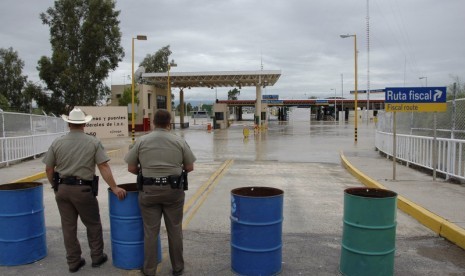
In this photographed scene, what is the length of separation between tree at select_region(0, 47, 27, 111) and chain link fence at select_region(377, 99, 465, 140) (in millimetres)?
44924

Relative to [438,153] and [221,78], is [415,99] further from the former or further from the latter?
[221,78]

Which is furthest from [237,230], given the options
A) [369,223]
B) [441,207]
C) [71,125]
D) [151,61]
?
[151,61]

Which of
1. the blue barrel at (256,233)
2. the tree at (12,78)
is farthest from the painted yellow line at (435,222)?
the tree at (12,78)

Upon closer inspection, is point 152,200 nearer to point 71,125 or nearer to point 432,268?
point 71,125

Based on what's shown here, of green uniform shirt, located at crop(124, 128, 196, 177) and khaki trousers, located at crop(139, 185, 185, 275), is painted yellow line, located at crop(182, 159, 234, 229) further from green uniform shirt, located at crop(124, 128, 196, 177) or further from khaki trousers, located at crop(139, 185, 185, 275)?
green uniform shirt, located at crop(124, 128, 196, 177)

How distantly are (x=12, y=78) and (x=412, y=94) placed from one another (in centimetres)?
4913

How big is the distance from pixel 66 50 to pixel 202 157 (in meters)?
26.8

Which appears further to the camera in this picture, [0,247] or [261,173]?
[261,173]

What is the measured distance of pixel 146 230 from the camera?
15.1ft

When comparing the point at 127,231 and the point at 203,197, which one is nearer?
the point at 127,231

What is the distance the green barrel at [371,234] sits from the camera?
4344 mm

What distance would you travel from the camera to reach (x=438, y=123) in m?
11.8

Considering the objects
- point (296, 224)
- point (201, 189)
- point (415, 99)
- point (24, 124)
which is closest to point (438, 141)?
point (415, 99)

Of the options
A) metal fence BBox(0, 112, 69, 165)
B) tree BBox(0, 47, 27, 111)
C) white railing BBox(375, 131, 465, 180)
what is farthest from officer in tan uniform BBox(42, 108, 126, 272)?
tree BBox(0, 47, 27, 111)
